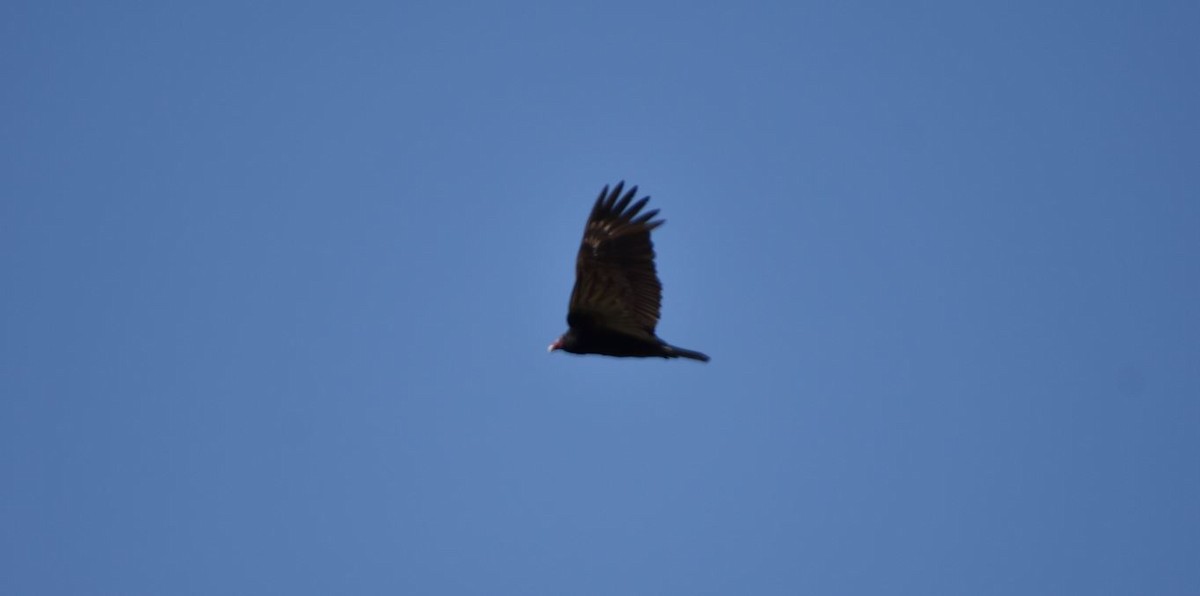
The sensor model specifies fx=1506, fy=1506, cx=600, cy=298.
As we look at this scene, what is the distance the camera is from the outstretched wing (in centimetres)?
2320

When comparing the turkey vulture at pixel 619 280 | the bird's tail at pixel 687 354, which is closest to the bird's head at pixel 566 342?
the turkey vulture at pixel 619 280

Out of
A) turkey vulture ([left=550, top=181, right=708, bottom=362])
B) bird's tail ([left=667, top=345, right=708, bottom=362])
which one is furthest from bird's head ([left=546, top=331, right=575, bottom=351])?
bird's tail ([left=667, top=345, right=708, bottom=362])

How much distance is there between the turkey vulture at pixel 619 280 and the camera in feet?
76.1

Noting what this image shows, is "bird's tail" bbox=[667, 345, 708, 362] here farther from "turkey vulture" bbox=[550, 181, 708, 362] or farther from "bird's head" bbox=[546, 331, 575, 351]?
"bird's head" bbox=[546, 331, 575, 351]

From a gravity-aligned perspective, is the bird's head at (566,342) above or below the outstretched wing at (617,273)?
below

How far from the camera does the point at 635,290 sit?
922 inches

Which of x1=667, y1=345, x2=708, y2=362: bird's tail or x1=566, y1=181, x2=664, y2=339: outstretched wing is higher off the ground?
x1=566, y1=181, x2=664, y2=339: outstretched wing

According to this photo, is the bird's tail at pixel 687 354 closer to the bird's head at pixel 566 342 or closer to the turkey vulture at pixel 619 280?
the turkey vulture at pixel 619 280

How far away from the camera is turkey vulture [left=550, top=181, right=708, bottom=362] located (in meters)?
23.2

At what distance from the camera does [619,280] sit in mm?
23266

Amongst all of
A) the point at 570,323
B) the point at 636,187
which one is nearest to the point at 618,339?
the point at 570,323

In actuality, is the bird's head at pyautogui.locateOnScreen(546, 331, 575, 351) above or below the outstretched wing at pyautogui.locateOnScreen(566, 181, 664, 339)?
below

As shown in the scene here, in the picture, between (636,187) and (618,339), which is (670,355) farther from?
(636,187)

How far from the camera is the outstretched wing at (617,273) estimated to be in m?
Result: 23.2
